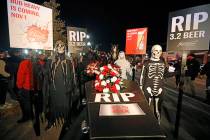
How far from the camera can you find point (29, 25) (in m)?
4.29

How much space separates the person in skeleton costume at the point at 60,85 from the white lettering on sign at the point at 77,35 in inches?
120

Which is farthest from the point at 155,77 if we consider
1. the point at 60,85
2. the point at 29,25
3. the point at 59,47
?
the point at 29,25

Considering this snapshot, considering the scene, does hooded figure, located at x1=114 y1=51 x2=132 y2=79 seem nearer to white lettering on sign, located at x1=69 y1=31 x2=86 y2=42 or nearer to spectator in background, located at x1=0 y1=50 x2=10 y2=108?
white lettering on sign, located at x1=69 y1=31 x2=86 y2=42

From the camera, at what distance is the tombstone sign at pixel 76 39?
766 cm

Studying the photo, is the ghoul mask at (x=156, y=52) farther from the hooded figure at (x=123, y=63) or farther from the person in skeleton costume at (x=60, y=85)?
the hooded figure at (x=123, y=63)

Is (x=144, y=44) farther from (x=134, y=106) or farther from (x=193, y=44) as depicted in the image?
(x=134, y=106)

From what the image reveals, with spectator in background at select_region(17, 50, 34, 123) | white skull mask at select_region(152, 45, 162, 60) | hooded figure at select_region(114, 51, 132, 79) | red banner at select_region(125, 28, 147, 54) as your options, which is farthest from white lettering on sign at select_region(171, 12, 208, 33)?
spectator in background at select_region(17, 50, 34, 123)

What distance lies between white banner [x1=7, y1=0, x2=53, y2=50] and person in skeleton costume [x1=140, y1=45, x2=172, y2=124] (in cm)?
254

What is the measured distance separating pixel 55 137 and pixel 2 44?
69104mm

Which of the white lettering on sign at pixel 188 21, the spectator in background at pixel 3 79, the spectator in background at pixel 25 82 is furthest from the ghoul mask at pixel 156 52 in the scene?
the spectator in background at pixel 3 79

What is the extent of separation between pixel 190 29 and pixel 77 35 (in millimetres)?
4543

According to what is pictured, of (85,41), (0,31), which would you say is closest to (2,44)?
(0,31)

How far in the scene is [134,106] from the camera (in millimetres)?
2922

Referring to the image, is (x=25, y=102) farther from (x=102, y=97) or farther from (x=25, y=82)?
(x=102, y=97)
